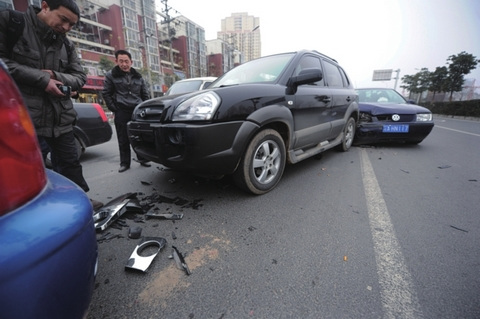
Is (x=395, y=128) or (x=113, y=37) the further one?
(x=113, y=37)

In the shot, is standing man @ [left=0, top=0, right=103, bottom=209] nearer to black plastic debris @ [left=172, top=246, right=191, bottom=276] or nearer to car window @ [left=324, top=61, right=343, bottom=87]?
black plastic debris @ [left=172, top=246, right=191, bottom=276]

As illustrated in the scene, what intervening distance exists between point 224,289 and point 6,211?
1070mm

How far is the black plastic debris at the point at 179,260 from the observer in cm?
144

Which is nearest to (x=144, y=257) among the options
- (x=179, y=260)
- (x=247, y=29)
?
(x=179, y=260)

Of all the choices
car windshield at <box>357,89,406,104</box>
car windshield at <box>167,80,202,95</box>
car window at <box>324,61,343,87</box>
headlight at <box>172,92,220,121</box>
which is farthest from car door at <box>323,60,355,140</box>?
car windshield at <box>167,80,202,95</box>

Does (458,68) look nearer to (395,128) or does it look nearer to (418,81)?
(418,81)

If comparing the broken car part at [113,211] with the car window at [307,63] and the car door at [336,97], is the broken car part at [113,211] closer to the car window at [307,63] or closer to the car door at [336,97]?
the car window at [307,63]

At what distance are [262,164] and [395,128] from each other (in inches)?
153

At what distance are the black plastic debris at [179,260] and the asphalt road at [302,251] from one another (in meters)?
0.03

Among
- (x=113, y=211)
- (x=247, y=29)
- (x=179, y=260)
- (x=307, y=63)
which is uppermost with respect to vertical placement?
(x=247, y=29)

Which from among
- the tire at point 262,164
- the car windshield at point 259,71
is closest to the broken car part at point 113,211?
the tire at point 262,164

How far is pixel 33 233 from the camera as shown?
2.02ft

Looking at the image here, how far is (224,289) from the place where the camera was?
1293 mm

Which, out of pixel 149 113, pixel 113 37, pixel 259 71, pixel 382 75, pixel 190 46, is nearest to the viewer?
pixel 149 113
